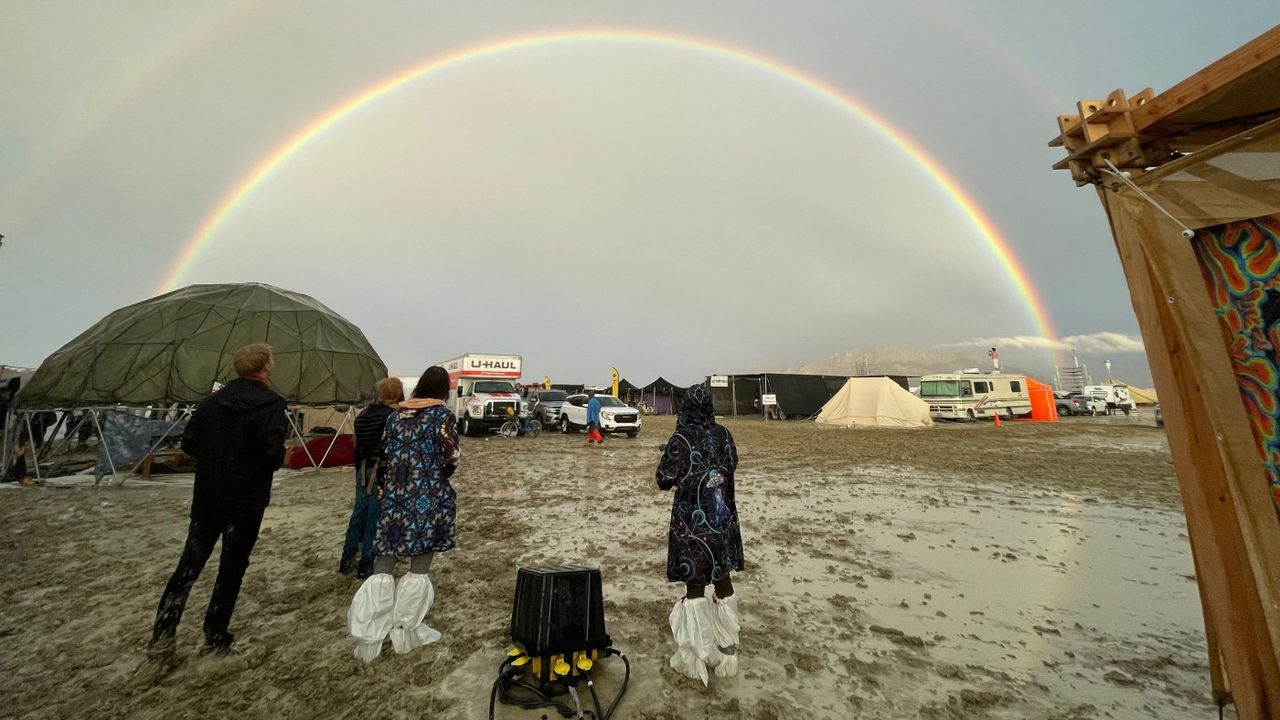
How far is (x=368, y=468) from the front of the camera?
13.5 ft

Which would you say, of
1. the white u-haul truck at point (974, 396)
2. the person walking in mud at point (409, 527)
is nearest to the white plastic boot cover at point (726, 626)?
the person walking in mud at point (409, 527)

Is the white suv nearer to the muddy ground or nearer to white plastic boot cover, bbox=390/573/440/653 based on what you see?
the muddy ground

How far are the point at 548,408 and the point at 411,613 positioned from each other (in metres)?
18.9

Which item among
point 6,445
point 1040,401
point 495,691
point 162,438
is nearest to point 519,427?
point 162,438

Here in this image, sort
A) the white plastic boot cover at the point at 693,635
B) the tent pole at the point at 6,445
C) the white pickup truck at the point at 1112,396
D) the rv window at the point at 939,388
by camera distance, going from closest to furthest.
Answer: the white plastic boot cover at the point at 693,635, the tent pole at the point at 6,445, the rv window at the point at 939,388, the white pickup truck at the point at 1112,396

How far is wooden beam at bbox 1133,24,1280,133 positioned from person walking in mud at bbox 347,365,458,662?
3.89m

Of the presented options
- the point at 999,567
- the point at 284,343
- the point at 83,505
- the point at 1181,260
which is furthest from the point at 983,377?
the point at 83,505

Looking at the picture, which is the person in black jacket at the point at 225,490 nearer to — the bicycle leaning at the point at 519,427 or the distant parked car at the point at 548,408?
the bicycle leaning at the point at 519,427

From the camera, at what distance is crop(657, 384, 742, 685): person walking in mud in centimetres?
288

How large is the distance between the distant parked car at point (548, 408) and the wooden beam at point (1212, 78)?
2084cm

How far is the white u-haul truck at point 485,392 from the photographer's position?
19.3m

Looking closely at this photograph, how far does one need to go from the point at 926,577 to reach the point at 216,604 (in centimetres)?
577

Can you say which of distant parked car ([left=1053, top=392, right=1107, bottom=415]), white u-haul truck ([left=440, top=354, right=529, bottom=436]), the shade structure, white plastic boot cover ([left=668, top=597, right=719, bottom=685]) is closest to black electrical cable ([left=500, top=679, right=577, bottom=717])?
white plastic boot cover ([left=668, top=597, right=719, bottom=685])

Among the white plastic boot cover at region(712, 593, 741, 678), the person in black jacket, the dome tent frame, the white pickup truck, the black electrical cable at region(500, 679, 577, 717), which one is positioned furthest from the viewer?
the white pickup truck
